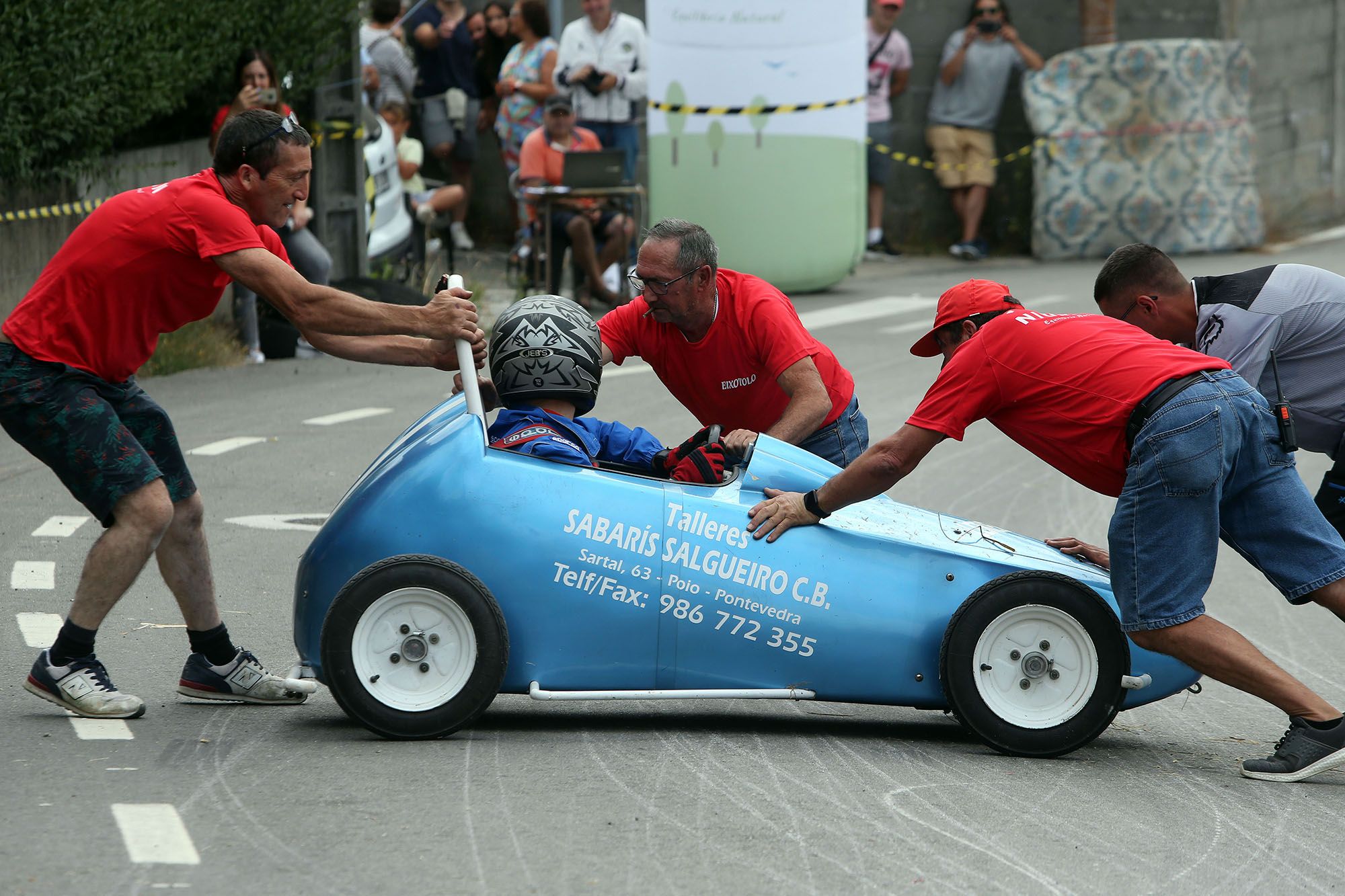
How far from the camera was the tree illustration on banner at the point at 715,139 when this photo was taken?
1516 centimetres

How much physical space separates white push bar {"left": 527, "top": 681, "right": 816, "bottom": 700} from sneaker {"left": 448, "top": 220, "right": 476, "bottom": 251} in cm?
1258

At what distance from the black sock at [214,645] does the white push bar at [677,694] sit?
3.27 ft

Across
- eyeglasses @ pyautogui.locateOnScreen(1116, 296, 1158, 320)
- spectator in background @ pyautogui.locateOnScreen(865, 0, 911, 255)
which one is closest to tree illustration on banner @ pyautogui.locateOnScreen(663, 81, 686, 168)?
spectator in background @ pyautogui.locateOnScreen(865, 0, 911, 255)

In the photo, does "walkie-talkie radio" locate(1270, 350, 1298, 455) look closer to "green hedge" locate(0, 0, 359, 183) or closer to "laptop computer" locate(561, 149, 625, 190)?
"green hedge" locate(0, 0, 359, 183)

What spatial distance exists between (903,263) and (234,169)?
1417cm

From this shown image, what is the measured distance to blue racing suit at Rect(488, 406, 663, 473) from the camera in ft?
16.4

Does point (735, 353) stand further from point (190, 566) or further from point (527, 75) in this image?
point (527, 75)

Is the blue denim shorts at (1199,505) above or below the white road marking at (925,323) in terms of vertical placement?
above

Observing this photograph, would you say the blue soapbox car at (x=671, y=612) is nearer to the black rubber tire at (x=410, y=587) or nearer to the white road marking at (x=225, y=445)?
the black rubber tire at (x=410, y=587)

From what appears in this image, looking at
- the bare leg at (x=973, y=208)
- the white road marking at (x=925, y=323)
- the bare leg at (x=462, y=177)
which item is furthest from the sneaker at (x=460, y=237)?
the bare leg at (x=973, y=208)

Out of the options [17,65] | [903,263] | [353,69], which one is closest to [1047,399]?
[17,65]

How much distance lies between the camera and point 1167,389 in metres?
4.72

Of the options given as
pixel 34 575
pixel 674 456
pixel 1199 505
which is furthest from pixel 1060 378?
pixel 34 575

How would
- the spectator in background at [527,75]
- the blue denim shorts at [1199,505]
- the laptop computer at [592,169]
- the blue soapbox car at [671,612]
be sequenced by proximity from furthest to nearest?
the spectator in background at [527,75], the laptop computer at [592,169], the blue soapbox car at [671,612], the blue denim shorts at [1199,505]
